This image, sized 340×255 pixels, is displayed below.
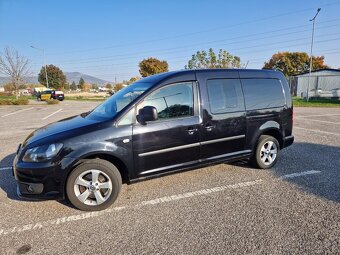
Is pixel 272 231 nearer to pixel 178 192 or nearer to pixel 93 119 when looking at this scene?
pixel 178 192

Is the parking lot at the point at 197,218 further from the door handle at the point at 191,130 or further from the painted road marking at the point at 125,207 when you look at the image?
the door handle at the point at 191,130

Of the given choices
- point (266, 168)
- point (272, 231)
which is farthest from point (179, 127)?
point (266, 168)

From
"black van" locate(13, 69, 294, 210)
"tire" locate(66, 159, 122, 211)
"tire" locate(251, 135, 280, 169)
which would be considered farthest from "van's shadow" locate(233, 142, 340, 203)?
"tire" locate(66, 159, 122, 211)

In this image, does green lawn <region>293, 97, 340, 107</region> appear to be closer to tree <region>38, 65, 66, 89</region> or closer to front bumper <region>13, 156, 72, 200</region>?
front bumper <region>13, 156, 72, 200</region>

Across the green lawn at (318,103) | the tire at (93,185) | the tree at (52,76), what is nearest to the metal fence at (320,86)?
the green lawn at (318,103)

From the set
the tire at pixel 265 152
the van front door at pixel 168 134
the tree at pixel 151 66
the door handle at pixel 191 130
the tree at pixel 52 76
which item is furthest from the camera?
the tree at pixel 52 76

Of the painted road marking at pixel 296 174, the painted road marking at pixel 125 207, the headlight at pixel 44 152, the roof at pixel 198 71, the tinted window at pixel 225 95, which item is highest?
the roof at pixel 198 71

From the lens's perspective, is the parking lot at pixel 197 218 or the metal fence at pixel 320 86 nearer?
the parking lot at pixel 197 218

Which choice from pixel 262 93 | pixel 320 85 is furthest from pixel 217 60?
pixel 262 93

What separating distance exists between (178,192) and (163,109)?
129cm

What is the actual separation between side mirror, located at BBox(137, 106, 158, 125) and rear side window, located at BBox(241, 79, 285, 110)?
1828 millimetres

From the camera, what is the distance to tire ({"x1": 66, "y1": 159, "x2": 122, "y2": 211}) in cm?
306

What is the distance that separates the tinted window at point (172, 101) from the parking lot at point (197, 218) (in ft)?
3.95

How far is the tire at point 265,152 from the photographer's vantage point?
14.3 ft
